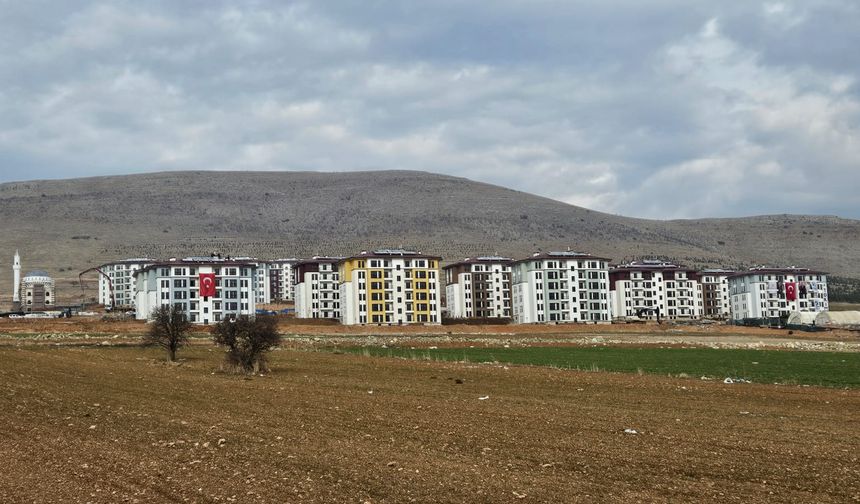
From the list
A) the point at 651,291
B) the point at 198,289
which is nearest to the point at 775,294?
the point at 651,291

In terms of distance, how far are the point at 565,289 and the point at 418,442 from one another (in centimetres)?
13468

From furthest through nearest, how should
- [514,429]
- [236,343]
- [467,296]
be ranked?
[467,296] → [236,343] → [514,429]

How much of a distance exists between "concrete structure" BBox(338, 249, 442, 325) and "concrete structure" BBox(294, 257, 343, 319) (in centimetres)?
1275

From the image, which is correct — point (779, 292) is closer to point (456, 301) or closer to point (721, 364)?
point (456, 301)

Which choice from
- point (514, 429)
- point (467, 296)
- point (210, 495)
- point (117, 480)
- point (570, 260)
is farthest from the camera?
point (467, 296)

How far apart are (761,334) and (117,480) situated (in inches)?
4309

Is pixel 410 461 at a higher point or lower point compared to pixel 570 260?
lower

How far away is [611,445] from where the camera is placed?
795 inches

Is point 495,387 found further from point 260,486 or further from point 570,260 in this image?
point 570,260

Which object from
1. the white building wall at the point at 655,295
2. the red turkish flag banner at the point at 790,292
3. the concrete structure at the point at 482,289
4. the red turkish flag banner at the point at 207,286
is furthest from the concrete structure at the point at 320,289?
the red turkish flag banner at the point at 790,292

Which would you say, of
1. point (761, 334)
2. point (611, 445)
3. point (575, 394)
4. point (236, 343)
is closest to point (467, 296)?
point (761, 334)

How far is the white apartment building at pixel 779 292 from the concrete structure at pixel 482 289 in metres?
50.1

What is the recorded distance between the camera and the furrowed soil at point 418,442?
15.7m

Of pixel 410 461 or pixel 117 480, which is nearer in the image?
pixel 117 480
